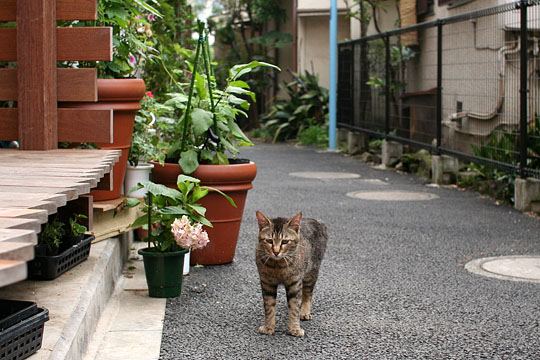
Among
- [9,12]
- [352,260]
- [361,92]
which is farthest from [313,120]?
[9,12]

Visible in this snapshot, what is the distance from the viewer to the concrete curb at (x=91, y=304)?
3.83 metres

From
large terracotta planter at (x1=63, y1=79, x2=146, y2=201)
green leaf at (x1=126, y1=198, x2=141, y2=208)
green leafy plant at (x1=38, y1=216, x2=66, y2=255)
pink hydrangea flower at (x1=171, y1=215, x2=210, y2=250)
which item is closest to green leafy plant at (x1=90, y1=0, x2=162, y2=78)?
large terracotta planter at (x1=63, y1=79, x2=146, y2=201)

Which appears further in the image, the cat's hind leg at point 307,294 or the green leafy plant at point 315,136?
the green leafy plant at point 315,136

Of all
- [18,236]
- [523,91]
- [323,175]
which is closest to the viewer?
[18,236]

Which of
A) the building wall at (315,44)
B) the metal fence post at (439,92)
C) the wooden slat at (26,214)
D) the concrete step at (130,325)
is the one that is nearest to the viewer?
the wooden slat at (26,214)

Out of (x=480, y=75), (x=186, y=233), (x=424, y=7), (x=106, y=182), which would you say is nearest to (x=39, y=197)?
(x=106, y=182)

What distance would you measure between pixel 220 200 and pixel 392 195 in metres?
4.73

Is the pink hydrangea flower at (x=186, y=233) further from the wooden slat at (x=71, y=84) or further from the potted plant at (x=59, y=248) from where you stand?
the wooden slat at (x=71, y=84)

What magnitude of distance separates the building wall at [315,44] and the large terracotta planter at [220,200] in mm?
16525

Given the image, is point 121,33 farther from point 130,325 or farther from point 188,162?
point 130,325

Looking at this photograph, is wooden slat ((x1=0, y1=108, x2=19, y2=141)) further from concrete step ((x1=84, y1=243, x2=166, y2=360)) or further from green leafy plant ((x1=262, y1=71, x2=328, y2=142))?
green leafy plant ((x1=262, y1=71, x2=328, y2=142))

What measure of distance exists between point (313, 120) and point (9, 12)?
50.2ft

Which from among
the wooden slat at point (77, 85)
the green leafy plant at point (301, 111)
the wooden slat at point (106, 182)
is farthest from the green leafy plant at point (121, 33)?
the green leafy plant at point (301, 111)

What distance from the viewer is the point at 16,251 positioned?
96.7 inches
